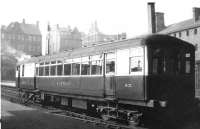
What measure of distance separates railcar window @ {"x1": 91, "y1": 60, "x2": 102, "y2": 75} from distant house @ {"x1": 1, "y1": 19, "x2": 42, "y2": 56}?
85201mm

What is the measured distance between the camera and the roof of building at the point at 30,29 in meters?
102

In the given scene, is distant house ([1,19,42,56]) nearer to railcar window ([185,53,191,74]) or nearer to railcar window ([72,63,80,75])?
railcar window ([72,63,80,75])

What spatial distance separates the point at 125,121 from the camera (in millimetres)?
13109

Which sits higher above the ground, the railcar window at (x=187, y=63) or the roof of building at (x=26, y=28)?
the roof of building at (x=26, y=28)

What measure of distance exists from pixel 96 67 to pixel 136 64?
102 inches

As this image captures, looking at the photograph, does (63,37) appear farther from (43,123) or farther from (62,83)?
(43,123)

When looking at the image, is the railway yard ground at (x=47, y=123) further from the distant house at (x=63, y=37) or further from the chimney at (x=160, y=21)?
the distant house at (x=63, y=37)

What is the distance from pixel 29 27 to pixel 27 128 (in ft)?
319

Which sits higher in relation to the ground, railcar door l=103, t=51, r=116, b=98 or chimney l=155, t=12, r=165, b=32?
chimney l=155, t=12, r=165, b=32

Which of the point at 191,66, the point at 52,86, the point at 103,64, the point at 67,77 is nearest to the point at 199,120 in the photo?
the point at 191,66

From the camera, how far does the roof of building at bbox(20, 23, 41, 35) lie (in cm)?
10250

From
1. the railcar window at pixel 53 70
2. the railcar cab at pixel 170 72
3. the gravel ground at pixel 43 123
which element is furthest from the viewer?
the railcar window at pixel 53 70

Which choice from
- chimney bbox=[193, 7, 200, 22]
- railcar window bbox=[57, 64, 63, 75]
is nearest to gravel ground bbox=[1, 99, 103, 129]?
railcar window bbox=[57, 64, 63, 75]

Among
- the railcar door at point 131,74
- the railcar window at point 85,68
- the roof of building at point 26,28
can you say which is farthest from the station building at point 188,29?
the roof of building at point 26,28
